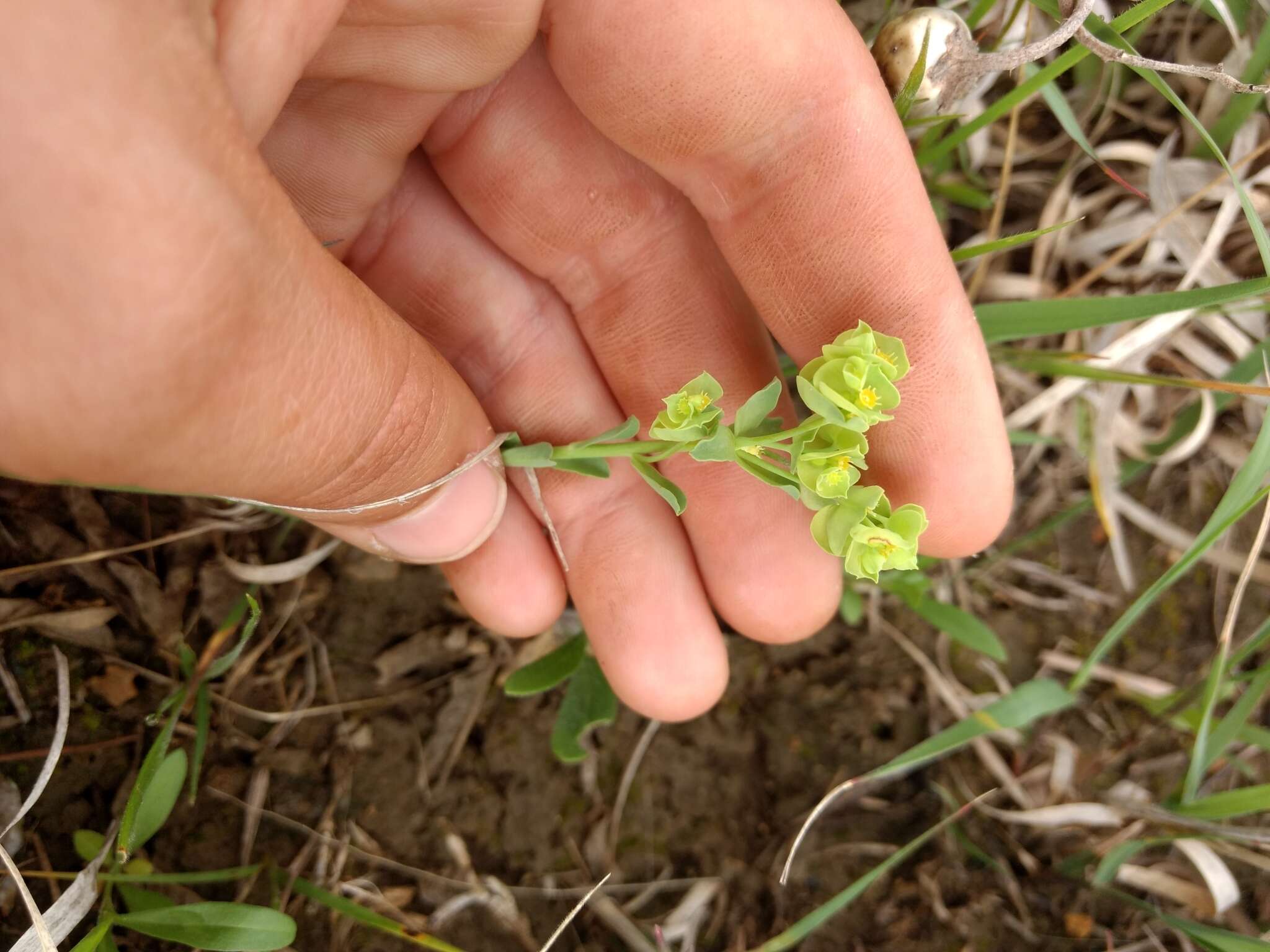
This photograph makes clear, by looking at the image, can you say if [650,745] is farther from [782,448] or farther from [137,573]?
[137,573]

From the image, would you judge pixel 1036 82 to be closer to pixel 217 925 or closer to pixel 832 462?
pixel 832 462

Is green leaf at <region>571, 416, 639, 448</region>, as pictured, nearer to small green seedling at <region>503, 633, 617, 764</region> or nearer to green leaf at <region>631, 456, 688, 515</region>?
green leaf at <region>631, 456, 688, 515</region>

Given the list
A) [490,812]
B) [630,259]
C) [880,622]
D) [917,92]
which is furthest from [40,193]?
[880,622]

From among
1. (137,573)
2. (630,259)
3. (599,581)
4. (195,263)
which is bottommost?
(599,581)

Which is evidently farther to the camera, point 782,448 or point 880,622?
point 880,622

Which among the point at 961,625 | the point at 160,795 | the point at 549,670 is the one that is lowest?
the point at 961,625

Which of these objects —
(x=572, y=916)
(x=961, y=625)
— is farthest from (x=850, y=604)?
(x=572, y=916)
